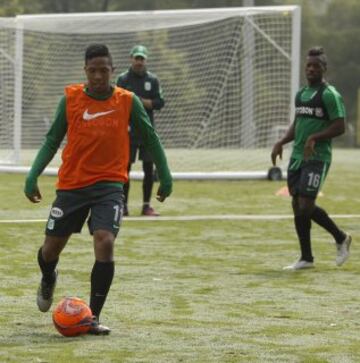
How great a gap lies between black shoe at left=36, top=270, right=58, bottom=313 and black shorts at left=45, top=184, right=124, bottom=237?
0.38 metres

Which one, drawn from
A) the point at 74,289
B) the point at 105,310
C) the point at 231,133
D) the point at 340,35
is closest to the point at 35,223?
the point at 74,289

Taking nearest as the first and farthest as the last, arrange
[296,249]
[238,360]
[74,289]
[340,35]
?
[238,360]
[74,289]
[296,249]
[340,35]

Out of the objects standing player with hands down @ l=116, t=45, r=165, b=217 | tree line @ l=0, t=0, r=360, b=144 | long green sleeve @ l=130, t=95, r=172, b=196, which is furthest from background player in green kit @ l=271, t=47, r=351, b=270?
tree line @ l=0, t=0, r=360, b=144

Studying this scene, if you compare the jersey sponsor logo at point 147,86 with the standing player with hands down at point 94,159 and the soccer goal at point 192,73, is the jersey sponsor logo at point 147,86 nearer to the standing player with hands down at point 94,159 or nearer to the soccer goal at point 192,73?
the soccer goal at point 192,73

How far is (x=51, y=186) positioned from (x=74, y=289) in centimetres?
1116

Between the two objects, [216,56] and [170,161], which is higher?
[216,56]

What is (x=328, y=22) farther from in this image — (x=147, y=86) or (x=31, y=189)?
(x=31, y=189)

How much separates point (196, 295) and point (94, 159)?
1790 mm

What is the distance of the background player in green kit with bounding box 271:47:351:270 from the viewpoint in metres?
11.0

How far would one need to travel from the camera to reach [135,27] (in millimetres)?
23812

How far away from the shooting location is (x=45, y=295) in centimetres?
839

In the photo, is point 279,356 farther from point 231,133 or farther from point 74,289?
point 231,133

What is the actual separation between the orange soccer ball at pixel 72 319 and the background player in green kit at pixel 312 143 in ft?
11.9

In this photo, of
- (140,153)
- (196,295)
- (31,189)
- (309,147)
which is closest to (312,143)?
(309,147)
